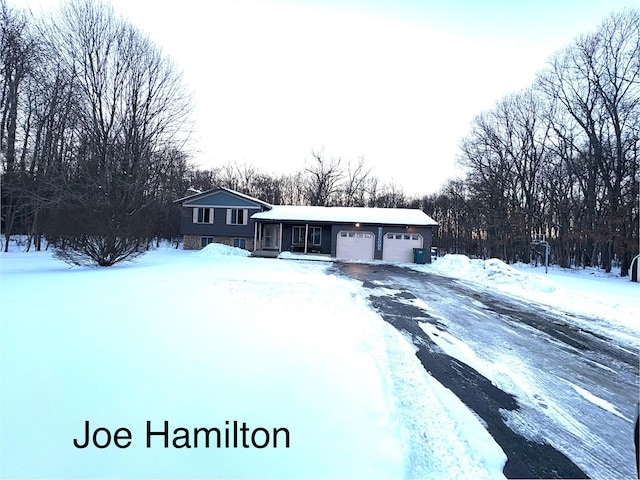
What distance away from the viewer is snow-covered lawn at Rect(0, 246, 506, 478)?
6.37 feet

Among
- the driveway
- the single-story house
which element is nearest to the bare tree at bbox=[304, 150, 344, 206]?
the single-story house

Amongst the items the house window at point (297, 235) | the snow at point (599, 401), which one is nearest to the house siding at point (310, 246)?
the house window at point (297, 235)

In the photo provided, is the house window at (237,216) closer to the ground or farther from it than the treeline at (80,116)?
closer to the ground

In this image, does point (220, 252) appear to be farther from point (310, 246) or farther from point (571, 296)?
point (571, 296)

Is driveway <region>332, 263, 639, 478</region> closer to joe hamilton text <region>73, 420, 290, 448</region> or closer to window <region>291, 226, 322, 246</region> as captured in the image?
joe hamilton text <region>73, 420, 290, 448</region>

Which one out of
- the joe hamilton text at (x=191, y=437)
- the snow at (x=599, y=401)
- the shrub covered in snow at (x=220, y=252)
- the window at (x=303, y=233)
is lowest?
the snow at (x=599, y=401)

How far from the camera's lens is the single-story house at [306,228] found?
21344mm

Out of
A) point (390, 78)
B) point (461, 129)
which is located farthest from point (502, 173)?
point (390, 78)

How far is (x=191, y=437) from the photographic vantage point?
2158 millimetres

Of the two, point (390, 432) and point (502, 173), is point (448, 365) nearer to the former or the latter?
point (390, 432)

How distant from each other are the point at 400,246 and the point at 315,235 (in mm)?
6804

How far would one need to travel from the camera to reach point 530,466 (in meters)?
2.07

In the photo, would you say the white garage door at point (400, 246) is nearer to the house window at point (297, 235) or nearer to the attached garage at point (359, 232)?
the attached garage at point (359, 232)

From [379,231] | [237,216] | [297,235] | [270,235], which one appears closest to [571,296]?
[379,231]
